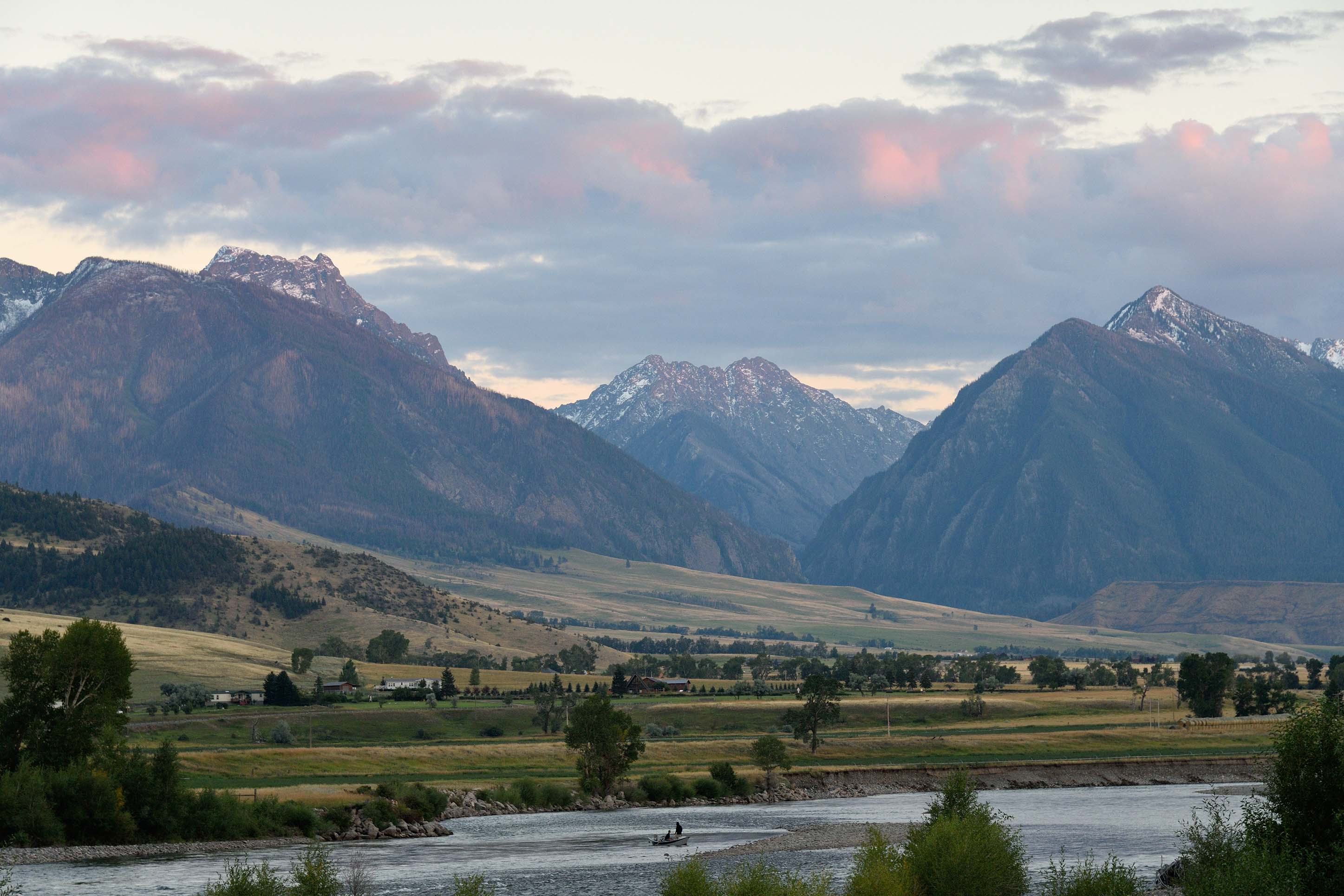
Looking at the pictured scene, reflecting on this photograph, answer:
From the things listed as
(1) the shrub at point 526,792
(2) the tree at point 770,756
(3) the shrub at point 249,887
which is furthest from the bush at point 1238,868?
(2) the tree at point 770,756

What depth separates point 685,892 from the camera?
65.8 m

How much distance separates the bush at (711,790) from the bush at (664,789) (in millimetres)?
1274

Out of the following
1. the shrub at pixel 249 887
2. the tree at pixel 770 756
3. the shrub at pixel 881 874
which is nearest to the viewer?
the shrub at pixel 249 887

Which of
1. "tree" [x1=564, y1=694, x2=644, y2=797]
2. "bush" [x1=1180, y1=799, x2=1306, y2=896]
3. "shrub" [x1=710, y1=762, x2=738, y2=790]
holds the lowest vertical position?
"shrub" [x1=710, y1=762, x2=738, y2=790]

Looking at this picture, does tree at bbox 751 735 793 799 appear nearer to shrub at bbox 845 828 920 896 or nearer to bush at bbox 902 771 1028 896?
bush at bbox 902 771 1028 896

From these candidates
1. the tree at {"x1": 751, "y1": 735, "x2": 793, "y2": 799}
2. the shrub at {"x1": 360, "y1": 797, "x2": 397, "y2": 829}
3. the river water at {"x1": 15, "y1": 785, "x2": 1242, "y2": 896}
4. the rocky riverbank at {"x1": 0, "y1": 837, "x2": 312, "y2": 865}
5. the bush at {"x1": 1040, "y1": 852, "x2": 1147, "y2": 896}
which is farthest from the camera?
the tree at {"x1": 751, "y1": 735, "x2": 793, "y2": 799}

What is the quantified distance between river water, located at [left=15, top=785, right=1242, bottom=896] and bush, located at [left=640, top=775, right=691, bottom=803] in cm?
579

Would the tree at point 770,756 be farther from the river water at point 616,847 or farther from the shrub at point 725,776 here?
the river water at point 616,847

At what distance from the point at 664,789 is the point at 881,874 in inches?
3747

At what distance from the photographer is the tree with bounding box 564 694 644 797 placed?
16200 centimetres

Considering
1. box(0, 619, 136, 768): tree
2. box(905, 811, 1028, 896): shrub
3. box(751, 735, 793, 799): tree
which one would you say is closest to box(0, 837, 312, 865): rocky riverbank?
box(0, 619, 136, 768): tree

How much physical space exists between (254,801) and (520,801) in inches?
1339

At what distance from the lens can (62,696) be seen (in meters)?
128

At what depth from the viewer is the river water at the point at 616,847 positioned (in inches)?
3895
